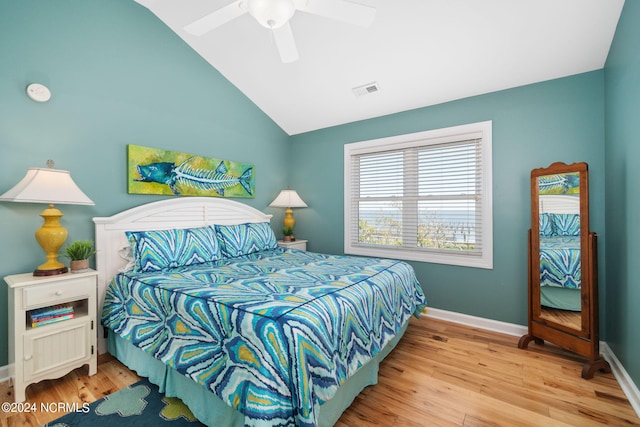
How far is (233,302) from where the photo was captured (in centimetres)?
150

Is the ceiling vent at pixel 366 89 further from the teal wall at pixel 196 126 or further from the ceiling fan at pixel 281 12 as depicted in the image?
the ceiling fan at pixel 281 12

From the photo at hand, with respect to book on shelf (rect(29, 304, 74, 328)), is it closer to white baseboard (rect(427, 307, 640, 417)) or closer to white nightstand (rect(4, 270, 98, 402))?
white nightstand (rect(4, 270, 98, 402))

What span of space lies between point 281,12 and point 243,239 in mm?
2212

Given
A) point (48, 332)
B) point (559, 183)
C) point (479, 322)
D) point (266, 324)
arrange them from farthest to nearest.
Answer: point (479, 322) → point (559, 183) → point (48, 332) → point (266, 324)

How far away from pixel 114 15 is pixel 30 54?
→ 80 centimetres

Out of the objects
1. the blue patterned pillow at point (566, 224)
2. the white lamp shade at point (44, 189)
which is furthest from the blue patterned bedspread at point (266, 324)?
the blue patterned pillow at point (566, 224)

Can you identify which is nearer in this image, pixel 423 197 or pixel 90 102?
pixel 90 102

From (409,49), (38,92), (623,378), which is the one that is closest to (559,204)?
(623,378)

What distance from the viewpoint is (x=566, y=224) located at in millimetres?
2244

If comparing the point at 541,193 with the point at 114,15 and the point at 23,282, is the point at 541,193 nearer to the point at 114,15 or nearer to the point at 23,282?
the point at 23,282

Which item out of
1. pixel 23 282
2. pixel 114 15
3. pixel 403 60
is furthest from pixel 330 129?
pixel 23 282

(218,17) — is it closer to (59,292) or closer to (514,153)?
(59,292)

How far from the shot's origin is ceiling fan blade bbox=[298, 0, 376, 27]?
5.28ft

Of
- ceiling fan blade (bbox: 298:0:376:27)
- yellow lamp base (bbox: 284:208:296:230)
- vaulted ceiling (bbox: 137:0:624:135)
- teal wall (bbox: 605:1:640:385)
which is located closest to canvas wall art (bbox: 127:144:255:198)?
yellow lamp base (bbox: 284:208:296:230)
